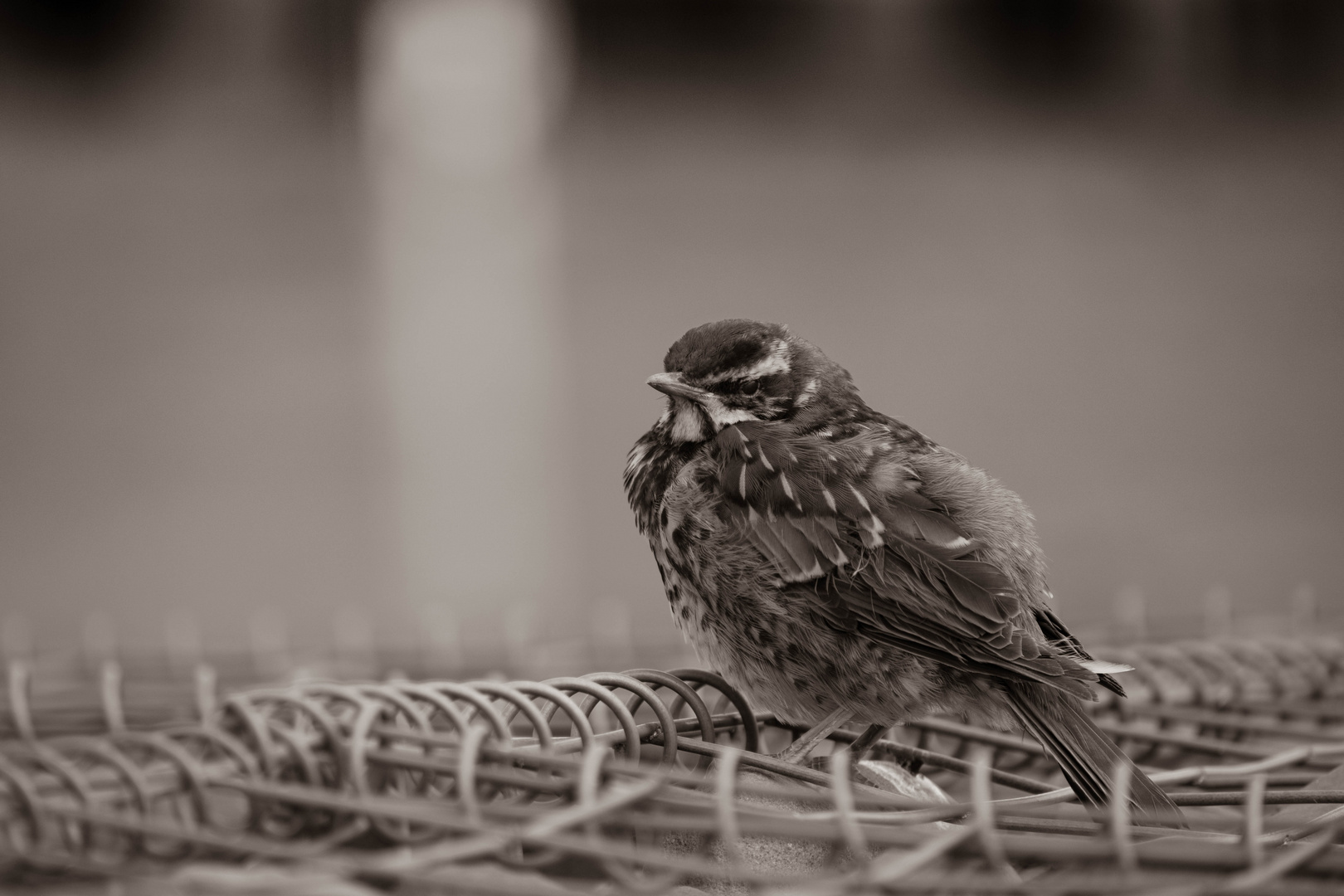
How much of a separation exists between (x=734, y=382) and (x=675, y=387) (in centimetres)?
16

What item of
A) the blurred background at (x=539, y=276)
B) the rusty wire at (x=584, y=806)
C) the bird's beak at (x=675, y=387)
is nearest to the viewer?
the rusty wire at (x=584, y=806)

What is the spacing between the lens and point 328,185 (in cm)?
1063

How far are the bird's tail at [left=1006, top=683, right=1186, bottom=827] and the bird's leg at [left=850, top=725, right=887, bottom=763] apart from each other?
283mm

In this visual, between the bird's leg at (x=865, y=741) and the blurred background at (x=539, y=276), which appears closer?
the bird's leg at (x=865, y=741)

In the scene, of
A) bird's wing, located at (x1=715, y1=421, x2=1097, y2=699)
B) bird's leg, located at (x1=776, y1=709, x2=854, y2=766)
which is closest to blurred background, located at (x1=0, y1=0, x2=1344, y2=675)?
bird's wing, located at (x1=715, y1=421, x2=1097, y2=699)

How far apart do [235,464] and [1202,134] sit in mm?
8967

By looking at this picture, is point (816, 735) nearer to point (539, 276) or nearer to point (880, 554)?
point (880, 554)

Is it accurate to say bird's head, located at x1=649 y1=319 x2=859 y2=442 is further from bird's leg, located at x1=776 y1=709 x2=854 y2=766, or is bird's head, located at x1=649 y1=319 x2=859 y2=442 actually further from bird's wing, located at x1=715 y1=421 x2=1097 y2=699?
bird's leg, located at x1=776 y1=709 x2=854 y2=766

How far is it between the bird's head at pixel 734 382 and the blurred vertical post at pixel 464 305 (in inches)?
275

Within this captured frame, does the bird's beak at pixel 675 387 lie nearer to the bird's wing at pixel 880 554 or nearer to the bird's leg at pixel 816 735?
the bird's wing at pixel 880 554

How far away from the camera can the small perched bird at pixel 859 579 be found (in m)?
2.68

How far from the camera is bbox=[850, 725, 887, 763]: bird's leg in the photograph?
2688 mm

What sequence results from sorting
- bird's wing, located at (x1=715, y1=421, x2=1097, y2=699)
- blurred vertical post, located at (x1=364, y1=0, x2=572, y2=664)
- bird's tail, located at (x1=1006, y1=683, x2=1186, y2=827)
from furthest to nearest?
blurred vertical post, located at (x1=364, y1=0, x2=572, y2=664) < bird's wing, located at (x1=715, y1=421, x2=1097, y2=699) < bird's tail, located at (x1=1006, y1=683, x2=1186, y2=827)

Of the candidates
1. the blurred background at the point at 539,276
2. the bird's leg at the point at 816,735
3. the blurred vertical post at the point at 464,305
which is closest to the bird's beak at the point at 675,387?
the bird's leg at the point at 816,735
